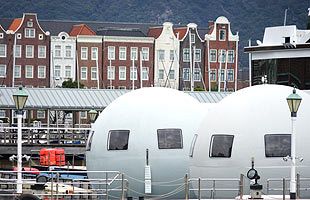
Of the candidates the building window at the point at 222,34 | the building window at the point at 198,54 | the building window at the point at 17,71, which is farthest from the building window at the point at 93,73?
the building window at the point at 222,34

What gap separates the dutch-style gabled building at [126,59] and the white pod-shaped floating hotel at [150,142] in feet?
350

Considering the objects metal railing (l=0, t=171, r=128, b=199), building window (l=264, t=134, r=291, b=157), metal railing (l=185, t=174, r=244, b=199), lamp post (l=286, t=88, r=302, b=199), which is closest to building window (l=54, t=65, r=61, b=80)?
metal railing (l=0, t=171, r=128, b=199)

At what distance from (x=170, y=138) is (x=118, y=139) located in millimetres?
1693

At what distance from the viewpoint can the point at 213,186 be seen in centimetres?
3606

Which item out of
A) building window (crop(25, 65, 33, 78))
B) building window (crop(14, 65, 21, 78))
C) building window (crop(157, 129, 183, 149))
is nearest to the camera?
building window (crop(157, 129, 183, 149))

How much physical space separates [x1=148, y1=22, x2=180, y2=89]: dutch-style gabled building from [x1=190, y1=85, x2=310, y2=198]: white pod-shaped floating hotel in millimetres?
114328

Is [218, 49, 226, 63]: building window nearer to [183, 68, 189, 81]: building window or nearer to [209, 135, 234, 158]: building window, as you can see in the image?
[183, 68, 189, 81]: building window

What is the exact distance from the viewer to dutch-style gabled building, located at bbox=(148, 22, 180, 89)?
152 metres

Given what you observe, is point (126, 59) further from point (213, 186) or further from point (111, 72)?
point (213, 186)

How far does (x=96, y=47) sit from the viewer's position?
147625mm

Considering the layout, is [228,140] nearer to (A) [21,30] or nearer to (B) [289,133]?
(B) [289,133]

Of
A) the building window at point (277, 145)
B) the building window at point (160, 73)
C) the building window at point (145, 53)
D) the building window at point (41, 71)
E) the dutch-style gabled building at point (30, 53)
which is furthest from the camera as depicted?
the building window at point (160, 73)

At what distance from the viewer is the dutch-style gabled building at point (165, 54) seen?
5994 inches

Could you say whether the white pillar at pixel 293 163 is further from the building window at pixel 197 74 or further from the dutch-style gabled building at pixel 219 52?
the building window at pixel 197 74
